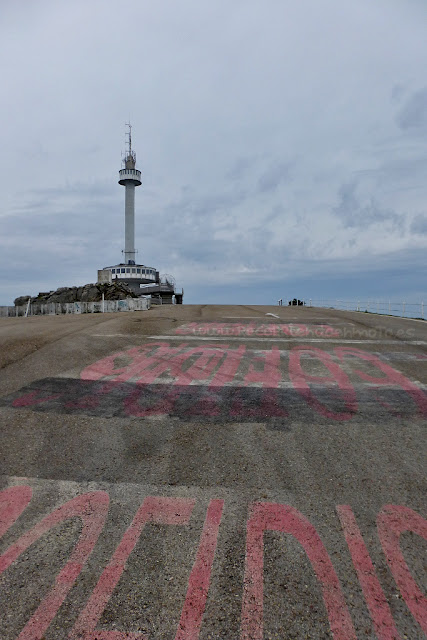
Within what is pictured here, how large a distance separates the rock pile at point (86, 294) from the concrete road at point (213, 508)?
43869 millimetres

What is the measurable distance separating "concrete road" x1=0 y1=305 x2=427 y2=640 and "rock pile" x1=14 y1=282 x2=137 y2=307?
43869 mm

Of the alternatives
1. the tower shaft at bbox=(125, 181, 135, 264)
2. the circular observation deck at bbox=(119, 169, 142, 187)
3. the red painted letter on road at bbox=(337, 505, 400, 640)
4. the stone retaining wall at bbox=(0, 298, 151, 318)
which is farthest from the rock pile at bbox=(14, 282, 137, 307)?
the red painted letter on road at bbox=(337, 505, 400, 640)

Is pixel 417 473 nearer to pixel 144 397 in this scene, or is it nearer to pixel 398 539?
pixel 398 539

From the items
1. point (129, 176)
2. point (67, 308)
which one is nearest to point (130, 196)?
point (129, 176)

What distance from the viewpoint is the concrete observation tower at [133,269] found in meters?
84.8

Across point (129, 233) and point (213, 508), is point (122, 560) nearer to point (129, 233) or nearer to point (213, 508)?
point (213, 508)

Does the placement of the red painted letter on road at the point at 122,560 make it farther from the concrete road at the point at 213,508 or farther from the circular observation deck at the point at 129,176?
the circular observation deck at the point at 129,176

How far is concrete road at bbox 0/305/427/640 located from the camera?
2951 millimetres

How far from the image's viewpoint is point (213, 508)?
164 inches

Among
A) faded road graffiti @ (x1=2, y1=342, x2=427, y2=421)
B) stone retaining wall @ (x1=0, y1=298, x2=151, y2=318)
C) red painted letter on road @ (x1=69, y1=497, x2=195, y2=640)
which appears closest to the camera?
red painted letter on road @ (x1=69, y1=497, x2=195, y2=640)

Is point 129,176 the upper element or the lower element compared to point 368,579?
upper

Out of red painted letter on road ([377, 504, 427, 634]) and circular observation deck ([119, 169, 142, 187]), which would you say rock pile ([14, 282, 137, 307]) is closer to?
circular observation deck ([119, 169, 142, 187])

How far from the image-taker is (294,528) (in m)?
3.82

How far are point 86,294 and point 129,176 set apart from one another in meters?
52.2
